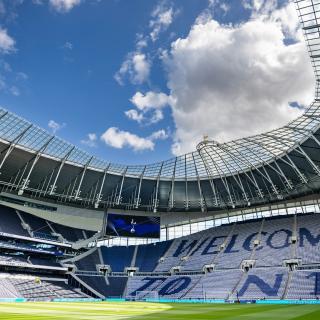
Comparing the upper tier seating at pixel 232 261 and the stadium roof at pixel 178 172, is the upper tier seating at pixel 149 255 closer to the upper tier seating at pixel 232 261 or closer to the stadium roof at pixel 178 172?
the upper tier seating at pixel 232 261

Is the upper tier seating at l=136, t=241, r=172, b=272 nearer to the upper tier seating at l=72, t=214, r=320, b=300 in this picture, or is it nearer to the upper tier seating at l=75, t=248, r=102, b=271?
the upper tier seating at l=72, t=214, r=320, b=300

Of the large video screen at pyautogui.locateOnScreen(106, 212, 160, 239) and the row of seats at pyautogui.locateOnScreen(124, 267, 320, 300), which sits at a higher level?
the large video screen at pyautogui.locateOnScreen(106, 212, 160, 239)

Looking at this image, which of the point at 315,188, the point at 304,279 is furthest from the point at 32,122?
the point at 315,188

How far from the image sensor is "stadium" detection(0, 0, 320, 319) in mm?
51406

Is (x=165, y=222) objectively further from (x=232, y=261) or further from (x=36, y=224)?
(x=36, y=224)

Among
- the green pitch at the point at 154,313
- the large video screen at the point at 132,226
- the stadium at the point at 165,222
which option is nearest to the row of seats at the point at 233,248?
the stadium at the point at 165,222

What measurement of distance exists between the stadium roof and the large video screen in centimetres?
291

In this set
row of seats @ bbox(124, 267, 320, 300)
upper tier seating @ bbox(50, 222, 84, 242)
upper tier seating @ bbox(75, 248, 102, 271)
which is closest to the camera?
row of seats @ bbox(124, 267, 320, 300)

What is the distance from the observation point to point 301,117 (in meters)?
47.5

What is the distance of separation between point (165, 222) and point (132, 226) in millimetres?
7787

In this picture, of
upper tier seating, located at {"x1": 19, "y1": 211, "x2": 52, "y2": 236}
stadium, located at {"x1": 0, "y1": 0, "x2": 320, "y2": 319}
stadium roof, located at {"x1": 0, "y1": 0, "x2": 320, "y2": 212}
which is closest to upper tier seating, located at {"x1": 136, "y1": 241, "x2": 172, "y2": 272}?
stadium, located at {"x1": 0, "y1": 0, "x2": 320, "y2": 319}

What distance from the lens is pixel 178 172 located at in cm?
6788

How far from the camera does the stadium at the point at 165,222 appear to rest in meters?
51.4

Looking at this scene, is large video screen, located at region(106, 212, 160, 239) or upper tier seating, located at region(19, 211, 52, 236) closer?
upper tier seating, located at region(19, 211, 52, 236)
